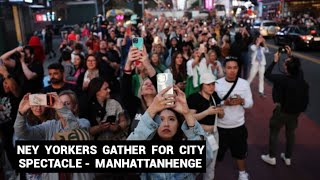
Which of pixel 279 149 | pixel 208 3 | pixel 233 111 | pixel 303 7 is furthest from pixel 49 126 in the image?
pixel 208 3

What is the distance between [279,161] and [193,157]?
3860 millimetres

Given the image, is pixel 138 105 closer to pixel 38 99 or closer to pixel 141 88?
pixel 141 88

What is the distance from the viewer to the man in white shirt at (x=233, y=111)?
5020 millimetres

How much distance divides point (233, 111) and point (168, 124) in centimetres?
223

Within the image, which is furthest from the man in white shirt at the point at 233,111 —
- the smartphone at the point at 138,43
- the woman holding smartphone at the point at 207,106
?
the smartphone at the point at 138,43

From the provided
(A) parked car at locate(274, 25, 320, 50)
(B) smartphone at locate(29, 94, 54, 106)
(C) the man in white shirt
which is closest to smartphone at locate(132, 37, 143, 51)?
(B) smartphone at locate(29, 94, 54, 106)

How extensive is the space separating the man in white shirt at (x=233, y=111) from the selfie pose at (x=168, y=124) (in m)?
1.96

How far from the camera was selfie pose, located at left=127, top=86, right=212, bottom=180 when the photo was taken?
9.12ft

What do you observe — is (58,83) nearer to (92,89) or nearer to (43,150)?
(92,89)

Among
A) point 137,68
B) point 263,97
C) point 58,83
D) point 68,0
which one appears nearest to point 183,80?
point 137,68

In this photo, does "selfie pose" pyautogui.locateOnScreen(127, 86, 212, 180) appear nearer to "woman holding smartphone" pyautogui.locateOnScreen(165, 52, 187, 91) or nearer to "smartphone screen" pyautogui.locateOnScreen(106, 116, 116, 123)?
"smartphone screen" pyautogui.locateOnScreen(106, 116, 116, 123)

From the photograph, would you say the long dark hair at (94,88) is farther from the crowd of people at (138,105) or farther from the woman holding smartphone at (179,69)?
the woman holding smartphone at (179,69)

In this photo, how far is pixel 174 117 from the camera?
→ 3025 mm

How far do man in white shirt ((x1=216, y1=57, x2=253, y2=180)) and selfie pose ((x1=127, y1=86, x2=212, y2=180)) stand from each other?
196cm
